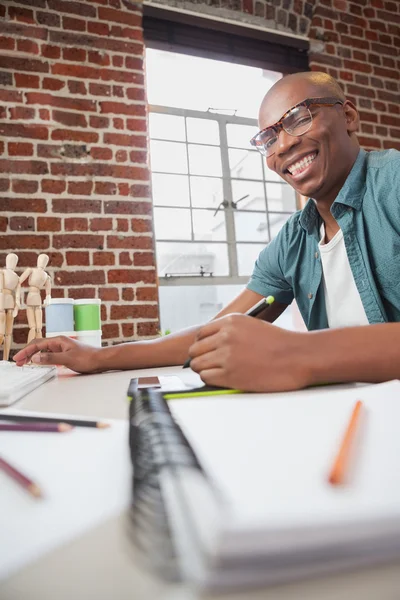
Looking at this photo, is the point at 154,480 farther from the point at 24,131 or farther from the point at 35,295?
the point at 24,131

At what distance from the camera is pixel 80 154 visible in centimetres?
206

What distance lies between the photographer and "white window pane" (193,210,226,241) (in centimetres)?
269

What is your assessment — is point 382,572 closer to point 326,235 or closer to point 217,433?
point 217,433

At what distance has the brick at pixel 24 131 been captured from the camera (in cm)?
195

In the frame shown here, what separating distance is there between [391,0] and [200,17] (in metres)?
1.42

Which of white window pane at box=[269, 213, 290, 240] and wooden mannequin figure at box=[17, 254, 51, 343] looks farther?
white window pane at box=[269, 213, 290, 240]

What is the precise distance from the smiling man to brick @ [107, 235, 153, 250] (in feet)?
2.94

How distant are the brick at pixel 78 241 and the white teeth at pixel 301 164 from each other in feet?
3.51

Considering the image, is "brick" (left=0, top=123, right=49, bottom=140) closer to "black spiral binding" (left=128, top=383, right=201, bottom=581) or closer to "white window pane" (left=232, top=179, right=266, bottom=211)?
"white window pane" (left=232, top=179, right=266, bottom=211)

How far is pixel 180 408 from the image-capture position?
455 mm

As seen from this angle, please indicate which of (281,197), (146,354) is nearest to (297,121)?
(146,354)

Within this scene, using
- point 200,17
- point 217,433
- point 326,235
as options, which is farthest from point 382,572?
point 200,17

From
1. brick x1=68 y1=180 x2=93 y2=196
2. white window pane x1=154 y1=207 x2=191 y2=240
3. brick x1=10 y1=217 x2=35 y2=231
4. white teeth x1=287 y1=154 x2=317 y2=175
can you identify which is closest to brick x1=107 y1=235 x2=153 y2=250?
brick x1=68 y1=180 x2=93 y2=196

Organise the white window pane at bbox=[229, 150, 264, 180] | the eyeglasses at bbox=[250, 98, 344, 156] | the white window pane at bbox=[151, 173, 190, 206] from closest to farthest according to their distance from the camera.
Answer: the eyeglasses at bbox=[250, 98, 344, 156] < the white window pane at bbox=[151, 173, 190, 206] < the white window pane at bbox=[229, 150, 264, 180]
